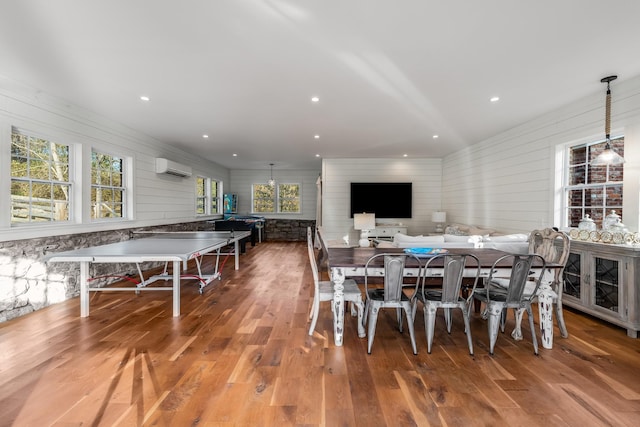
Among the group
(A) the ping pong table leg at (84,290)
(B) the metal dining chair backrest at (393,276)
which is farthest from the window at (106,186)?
(B) the metal dining chair backrest at (393,276)

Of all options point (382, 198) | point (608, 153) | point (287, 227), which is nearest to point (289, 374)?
point (608, 153)

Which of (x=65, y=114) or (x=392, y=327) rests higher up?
(x=65, y=114)

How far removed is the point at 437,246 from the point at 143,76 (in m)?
4.00

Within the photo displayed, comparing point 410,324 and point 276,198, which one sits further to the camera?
point 276,198

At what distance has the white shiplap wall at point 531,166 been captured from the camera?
10.9ft

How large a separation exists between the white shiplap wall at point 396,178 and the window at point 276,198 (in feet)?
9.30

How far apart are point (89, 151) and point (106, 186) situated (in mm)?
683

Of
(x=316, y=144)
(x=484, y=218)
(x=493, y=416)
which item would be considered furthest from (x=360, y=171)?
(x=493, y=416)

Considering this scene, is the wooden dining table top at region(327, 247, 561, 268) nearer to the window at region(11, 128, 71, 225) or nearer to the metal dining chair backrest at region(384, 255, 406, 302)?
the metal dining chair backrest at region(384, 255, 406, 302)

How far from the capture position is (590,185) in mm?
3895

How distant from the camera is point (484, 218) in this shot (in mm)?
6059

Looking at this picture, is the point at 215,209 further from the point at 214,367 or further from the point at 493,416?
the point at 493,416

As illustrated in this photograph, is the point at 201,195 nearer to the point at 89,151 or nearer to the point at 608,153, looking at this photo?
the point at 89,151

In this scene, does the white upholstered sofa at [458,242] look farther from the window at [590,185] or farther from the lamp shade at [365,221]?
the window at [590,185]
